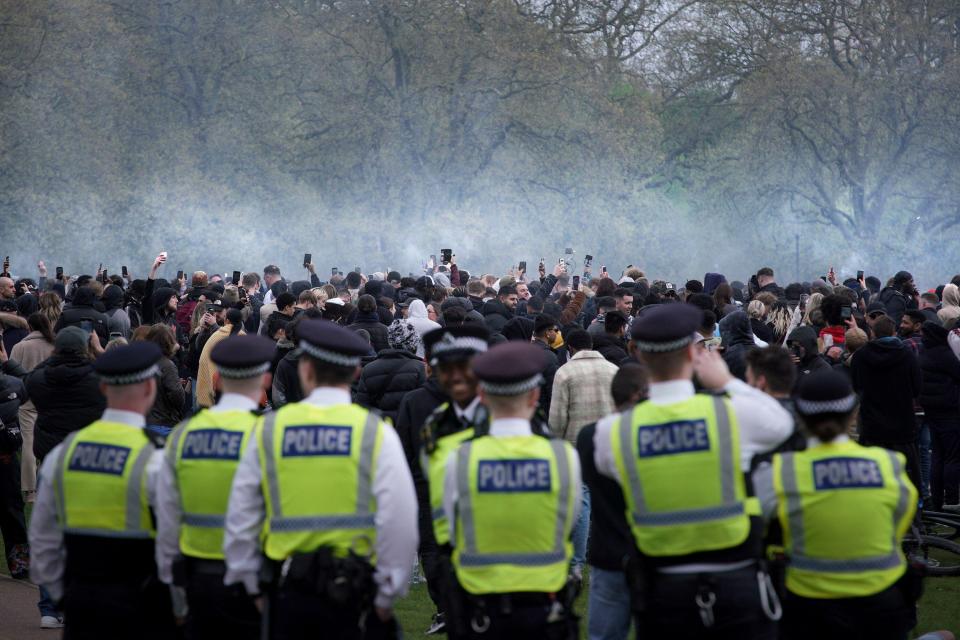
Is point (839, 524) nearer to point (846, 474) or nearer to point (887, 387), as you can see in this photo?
point (846, 474)

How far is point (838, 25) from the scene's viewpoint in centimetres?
3675

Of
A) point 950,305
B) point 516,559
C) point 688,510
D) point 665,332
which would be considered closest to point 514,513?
→ point 516,559

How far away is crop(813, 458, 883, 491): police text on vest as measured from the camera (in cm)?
457

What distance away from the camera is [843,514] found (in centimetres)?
456

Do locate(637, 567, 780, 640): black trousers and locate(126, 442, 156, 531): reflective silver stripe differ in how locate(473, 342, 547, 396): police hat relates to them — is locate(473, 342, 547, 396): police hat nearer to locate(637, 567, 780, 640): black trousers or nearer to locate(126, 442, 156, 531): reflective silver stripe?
locate(637, 567, 780, 640): black trousers

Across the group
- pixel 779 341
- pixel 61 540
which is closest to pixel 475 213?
pixel 779 341

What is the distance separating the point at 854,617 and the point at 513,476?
1.38 metres

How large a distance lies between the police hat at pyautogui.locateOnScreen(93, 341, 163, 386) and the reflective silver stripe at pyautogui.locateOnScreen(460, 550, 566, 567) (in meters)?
1.51

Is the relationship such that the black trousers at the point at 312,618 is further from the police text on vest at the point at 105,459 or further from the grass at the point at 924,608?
the grass at the point at 924,608

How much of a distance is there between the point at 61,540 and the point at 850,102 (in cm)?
3332

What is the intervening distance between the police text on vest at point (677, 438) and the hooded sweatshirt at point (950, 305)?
8.08 meters

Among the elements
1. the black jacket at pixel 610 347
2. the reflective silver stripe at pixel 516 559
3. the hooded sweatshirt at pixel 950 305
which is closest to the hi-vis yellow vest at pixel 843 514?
the reflective silver stripe at pixel 516 559

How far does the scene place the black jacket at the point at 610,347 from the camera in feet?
31.1

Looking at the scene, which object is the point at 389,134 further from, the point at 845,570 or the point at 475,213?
the point at 845,570
